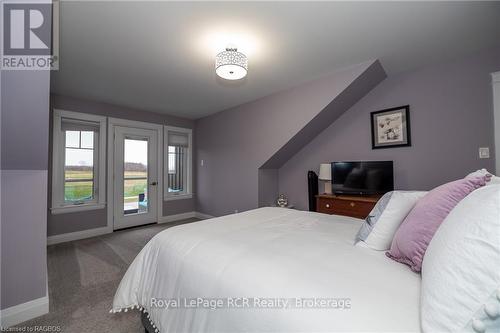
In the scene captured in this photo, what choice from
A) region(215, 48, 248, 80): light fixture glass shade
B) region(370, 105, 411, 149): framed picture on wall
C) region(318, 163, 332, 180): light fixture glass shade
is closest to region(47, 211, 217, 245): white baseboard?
region(318, 163, 332, 180): light fixture glass shade

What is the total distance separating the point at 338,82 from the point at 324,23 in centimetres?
106

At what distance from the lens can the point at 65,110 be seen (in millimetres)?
3498

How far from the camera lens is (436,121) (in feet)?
8.48

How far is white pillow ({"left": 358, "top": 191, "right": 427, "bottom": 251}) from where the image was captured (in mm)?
1133

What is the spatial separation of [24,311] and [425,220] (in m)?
2.79

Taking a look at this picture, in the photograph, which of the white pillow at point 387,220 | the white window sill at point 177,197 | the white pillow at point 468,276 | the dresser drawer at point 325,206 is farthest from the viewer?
the white window sill at point 177,197

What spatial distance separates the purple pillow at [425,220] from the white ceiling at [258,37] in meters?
1.56

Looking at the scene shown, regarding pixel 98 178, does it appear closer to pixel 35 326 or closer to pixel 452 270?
pixel 35 326

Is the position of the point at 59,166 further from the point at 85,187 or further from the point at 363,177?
the point at 363,177

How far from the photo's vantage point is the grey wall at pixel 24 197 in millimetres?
1489

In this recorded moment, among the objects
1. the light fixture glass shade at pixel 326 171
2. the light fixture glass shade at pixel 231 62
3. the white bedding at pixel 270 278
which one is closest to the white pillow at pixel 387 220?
the white bedding at pixel 270 278

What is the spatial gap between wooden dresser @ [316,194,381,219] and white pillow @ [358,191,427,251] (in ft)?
5.26

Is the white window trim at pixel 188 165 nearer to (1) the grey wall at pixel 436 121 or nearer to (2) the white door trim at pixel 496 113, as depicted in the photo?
(1) the grey wall at pixel 436 121

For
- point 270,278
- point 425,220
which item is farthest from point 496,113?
point 270,278
